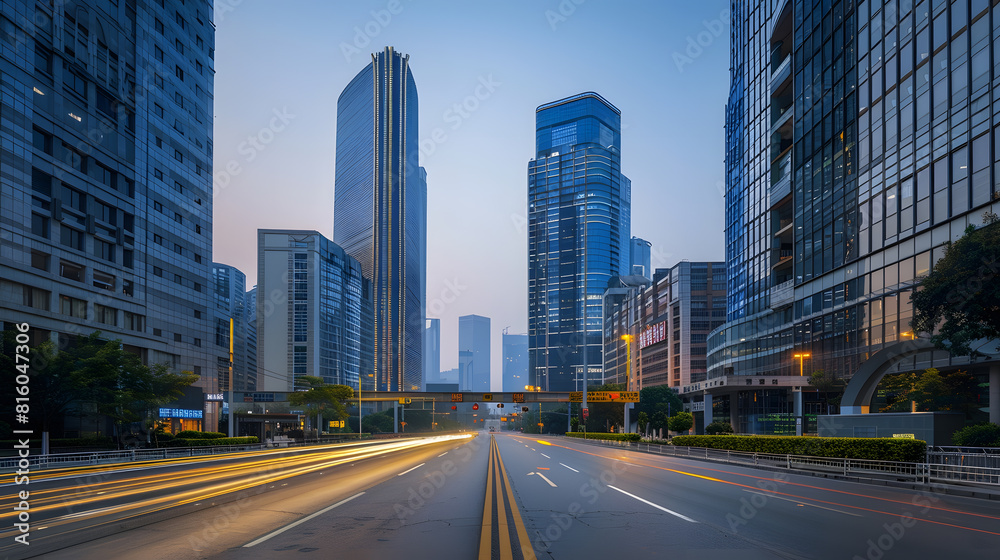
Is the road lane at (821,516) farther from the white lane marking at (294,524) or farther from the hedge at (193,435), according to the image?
the hedge at (193,435)

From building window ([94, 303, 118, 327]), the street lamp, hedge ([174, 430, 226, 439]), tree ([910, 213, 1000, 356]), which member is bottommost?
hedge ([174, 430, 226, 439])

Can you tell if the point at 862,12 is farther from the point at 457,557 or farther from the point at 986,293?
the point at 457,557

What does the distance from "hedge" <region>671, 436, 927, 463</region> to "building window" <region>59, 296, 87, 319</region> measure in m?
57.3

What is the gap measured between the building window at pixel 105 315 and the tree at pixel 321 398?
35282mm

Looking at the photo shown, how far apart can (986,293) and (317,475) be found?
27.5 meters

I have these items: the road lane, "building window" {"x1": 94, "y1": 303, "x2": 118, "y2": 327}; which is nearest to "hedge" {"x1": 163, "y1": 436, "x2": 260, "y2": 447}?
"building window" {"x1": 94, "y1": 303, "x2": 118, "y2": 327}

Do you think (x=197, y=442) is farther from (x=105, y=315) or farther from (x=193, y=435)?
(x=105, y=315)

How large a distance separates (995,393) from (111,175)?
78.0 metres

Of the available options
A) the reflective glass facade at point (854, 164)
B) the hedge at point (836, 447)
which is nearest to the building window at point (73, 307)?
the hedge at point (836, 447)

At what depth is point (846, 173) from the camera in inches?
2085

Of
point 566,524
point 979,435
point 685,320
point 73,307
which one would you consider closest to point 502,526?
point 566,524

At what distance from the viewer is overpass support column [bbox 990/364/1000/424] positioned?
38.3 metres

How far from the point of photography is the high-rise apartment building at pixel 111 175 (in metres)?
52.3

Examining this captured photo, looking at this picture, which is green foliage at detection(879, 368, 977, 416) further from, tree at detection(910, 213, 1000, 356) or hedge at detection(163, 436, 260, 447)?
hedge at detection(163, 436, 260, 447)
